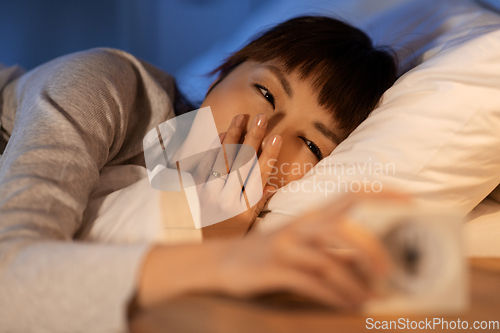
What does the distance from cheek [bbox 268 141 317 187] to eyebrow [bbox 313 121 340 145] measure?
0.06 metres

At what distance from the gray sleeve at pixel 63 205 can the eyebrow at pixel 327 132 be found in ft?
1.44

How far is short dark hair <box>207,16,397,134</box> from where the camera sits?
0.76 meters

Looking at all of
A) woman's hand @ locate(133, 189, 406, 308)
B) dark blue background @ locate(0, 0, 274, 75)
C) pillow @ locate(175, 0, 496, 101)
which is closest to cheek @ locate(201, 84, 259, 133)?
pillow @ locate(175, 0, 496, 101)

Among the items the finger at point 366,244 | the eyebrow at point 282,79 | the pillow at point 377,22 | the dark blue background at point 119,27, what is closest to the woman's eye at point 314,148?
the eyebrow at point 282,79

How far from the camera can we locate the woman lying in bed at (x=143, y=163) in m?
0.32

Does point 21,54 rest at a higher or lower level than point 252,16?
lower

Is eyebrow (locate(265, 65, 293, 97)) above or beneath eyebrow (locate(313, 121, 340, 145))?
above

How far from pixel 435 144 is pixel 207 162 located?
44 cm

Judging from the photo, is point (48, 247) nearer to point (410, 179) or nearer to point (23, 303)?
point (23, 303)

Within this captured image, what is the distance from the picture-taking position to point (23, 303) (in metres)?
0.37

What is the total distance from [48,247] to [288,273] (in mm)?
287

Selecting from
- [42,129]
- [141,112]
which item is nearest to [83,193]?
[42,129]

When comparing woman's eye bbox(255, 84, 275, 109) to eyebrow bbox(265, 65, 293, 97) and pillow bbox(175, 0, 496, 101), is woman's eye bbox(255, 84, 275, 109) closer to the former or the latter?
eyebrow bbox(265, 65, 293, 97)

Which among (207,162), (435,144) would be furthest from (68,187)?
(435,144)
